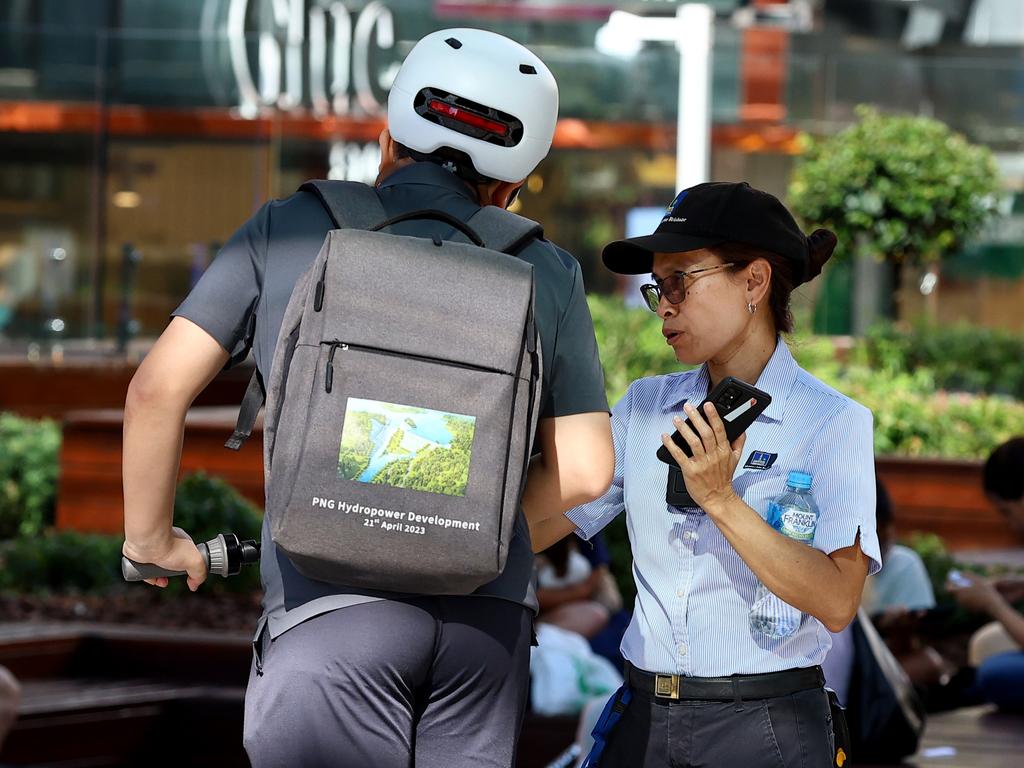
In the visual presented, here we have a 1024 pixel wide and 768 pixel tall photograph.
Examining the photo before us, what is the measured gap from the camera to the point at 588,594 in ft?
22.1

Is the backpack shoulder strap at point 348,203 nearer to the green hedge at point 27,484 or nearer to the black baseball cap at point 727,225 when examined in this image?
the black baseball cap at point 727,225

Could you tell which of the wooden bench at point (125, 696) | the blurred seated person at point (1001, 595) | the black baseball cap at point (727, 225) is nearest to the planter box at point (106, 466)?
the wooden bench at point (125, 696)

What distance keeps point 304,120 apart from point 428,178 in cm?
1626

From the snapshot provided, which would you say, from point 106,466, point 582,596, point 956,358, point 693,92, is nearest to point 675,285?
point 582,596

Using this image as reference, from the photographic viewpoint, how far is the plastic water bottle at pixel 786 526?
2.42 metres

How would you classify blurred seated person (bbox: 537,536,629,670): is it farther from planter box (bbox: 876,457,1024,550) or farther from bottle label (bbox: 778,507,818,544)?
bottle label (bbox: 778,507,818,544)

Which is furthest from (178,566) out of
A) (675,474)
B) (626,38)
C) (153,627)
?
(626,38)

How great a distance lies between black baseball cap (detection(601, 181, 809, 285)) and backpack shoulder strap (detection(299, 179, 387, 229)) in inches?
17.4

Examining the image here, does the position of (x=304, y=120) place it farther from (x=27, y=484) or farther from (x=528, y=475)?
(x=528, y=475)

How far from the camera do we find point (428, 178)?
2.36 m

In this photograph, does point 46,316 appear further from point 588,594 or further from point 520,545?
point 520,545

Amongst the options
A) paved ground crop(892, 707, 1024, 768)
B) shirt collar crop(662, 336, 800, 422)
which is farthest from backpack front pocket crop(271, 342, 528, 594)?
paved ground crop(892, 707, 1024, 768)

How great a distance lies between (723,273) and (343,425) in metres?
0.75

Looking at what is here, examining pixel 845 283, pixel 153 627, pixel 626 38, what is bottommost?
pixel 845 283
